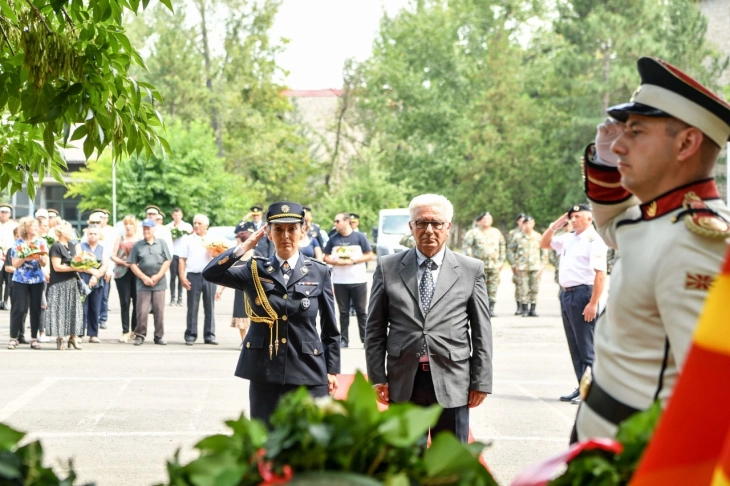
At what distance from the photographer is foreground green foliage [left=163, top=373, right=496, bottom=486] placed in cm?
198

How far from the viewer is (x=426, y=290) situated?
6004 millimetres

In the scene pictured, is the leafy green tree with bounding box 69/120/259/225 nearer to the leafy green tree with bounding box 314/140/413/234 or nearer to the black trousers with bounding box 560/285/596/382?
the leafy green tree with bounding box 314/140/413/234

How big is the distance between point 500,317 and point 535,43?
4649 centimetres

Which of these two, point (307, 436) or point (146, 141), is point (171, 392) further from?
point (307, 436)

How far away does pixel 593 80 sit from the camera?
52656 mm

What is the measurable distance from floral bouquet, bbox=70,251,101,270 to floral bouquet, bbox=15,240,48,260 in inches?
22.5

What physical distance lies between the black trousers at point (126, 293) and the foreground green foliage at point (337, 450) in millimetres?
14599

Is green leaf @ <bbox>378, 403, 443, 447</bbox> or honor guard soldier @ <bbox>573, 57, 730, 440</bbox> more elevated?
honor guard soldier @ <bbox>573, 57, 730, 440</bbox>

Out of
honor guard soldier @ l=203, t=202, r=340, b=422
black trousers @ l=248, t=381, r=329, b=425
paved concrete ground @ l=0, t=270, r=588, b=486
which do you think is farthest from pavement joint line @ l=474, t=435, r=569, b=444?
black trousers @ l=248, t=381, r=329, b=425

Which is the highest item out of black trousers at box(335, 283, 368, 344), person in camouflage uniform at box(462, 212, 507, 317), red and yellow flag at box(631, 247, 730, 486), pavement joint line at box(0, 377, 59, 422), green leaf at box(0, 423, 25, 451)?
red and yellow flag at box(631, 247, 730, 486)

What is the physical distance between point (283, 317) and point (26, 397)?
5.47 m

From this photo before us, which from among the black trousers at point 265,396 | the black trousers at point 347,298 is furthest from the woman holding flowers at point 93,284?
the black trousers at point 265,396

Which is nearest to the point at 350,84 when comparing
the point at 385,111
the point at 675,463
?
the point at 385,111

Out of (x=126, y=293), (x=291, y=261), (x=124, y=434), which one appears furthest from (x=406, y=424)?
(x=126, y=293)
